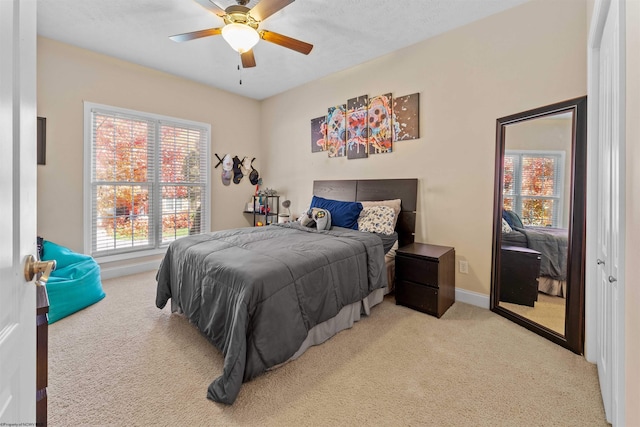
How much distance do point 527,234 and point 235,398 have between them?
2.55 m

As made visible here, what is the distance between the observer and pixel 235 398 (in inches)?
62.2

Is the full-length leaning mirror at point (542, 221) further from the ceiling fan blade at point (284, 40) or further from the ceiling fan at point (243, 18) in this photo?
the ceiling fan at point (243, 18)

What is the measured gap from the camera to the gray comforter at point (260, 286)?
5.50ft

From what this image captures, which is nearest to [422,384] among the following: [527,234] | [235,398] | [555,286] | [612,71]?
[235,398]

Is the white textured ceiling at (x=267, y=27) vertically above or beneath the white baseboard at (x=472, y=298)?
above

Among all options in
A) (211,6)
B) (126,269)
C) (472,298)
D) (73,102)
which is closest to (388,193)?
(472,298)

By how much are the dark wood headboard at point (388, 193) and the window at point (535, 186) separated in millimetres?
924

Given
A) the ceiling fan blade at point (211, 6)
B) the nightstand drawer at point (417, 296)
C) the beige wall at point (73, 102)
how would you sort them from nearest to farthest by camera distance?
the ceiling fan blade at point (211, 6), the nightstand drawer at point (417, 296), the beige wall at point (73, 102)

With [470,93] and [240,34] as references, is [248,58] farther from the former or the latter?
[470,93]

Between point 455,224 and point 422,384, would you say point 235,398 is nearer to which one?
point 422,384

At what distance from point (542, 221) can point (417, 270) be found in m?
1.07

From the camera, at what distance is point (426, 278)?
8.63 ft

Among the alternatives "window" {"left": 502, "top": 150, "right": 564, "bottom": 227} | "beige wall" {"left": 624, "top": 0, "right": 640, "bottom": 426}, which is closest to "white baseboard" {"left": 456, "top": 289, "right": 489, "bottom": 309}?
"window" {"left": 502, "top": 150, "right": 564, "bottom": 227}

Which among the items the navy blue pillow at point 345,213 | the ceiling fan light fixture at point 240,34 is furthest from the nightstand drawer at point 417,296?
the ceiling fan light fixture at point 240,34
